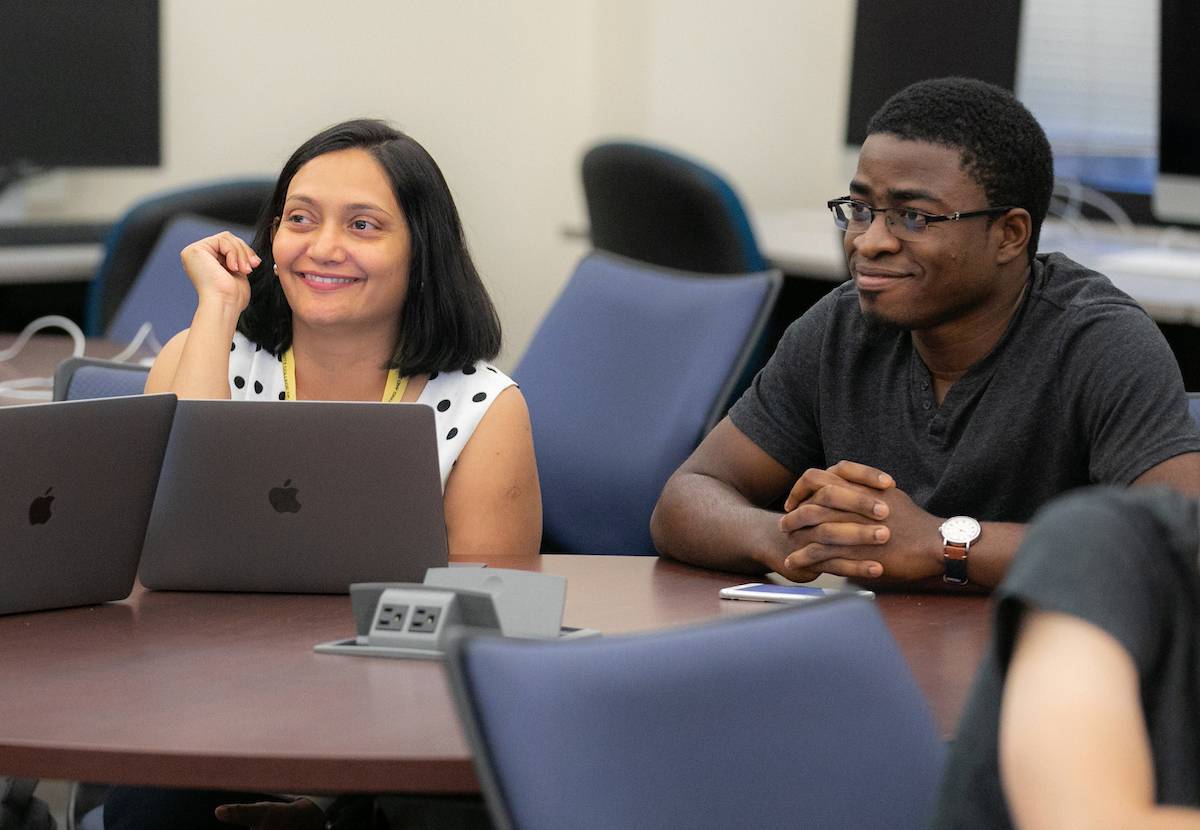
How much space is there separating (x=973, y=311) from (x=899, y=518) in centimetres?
30

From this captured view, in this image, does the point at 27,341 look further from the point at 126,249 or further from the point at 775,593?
the point at 775,593

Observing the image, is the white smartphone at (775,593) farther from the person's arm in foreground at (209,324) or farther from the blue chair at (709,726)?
the person's arm in foreground at (209,324)

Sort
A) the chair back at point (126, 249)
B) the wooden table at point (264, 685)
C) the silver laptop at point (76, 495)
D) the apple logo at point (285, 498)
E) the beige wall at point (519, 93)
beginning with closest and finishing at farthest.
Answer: the wooden table at point (264, 685)
the silver laptop at point (76, 495)
the apple logo at point (285, 498)
the chair back at point (126, 249)
the beige wall at point (519, 93)

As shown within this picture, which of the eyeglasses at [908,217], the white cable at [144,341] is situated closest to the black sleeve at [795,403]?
the eyeglasses at [908,217]

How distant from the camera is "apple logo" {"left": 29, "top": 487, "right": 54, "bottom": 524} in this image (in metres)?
1.67

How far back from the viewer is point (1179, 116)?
3.71 m

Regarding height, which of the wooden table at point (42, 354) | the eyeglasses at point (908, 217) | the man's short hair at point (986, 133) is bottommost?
the wooden table at point (42, 354)

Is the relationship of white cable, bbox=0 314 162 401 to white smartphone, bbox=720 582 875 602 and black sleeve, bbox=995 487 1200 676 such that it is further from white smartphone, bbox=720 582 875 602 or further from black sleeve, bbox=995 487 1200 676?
black sleeve, bbox=995 487 1200 676

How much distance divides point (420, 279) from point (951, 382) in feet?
2.21

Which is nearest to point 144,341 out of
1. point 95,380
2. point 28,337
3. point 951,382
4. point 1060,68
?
point 28,337

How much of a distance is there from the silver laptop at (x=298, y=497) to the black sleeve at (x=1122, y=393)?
71 centimetres

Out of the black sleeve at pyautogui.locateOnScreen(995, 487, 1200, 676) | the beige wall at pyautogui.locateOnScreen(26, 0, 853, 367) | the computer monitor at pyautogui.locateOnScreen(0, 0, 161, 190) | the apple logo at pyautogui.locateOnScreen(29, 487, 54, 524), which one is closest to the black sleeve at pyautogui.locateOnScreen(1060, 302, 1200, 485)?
the black sleeve at pyautogui.locateOnScreen(995, 487, 1200, 676)

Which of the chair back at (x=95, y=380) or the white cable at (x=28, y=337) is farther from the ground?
the chair back at (x=95, y=380)

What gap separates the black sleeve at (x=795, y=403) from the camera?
2197 millimetres
